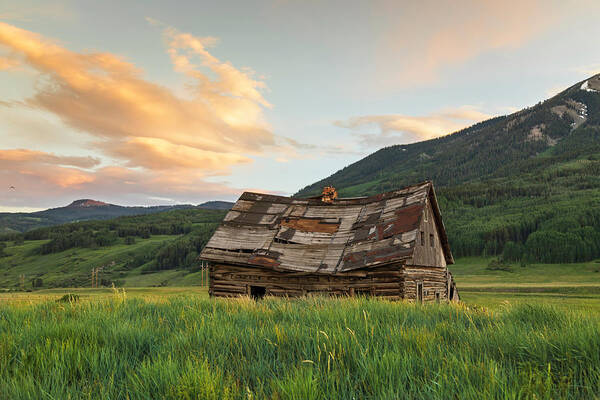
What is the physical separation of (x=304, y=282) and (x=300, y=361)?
18.9m

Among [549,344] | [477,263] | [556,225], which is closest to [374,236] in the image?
[549,344]

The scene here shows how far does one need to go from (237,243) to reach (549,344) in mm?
21723

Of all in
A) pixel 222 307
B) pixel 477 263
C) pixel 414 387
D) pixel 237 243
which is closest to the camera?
pixel 414 387

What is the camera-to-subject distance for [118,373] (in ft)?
10.8

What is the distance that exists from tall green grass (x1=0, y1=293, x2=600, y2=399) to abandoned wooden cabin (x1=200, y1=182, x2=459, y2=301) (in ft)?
52.5

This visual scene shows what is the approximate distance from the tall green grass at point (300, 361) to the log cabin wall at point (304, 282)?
15.6 meters

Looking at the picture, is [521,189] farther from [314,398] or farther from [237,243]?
[314,398]

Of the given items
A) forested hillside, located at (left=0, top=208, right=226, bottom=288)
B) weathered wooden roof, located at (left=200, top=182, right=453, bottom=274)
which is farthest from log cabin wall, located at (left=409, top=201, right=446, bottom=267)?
forested hillside, located at (left=0, top=208, right=226, bottom=288)

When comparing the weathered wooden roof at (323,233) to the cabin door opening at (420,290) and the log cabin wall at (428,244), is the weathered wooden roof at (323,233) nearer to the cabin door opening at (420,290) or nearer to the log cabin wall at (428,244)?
the log cabin wall at (428,244)

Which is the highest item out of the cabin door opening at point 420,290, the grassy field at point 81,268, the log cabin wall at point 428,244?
the log cabin wall at point 428,244

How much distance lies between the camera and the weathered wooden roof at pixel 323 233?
21.4m

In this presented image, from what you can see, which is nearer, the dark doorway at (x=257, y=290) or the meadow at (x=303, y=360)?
the meadow at (x=303, y=360)

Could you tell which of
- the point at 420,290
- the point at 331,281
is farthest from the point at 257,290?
the point at 420,290

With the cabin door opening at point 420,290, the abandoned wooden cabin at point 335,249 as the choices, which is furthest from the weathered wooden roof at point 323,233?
the cabin door opening at point 420,290
